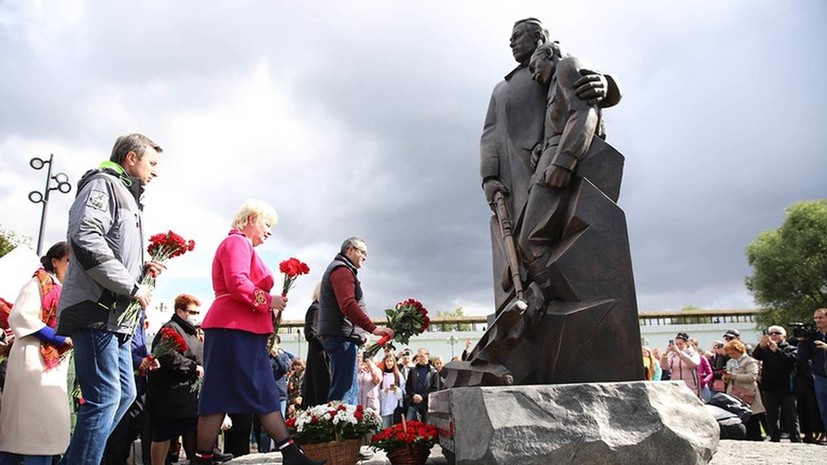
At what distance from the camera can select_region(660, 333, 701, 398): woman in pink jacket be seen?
10641 millimetres

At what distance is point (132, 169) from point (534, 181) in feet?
9.08

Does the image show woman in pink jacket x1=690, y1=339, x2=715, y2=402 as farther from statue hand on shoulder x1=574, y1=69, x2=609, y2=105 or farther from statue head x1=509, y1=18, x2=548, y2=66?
statue hand on shoulder x1=574, y1=69, x2=609, y2=105

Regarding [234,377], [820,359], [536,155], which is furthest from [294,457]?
[820,359]

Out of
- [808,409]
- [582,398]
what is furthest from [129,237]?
[808,409]

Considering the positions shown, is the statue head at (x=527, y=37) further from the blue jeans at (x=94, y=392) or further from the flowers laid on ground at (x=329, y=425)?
the blue jeans at (x=94, y=392)

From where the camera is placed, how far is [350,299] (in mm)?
5270

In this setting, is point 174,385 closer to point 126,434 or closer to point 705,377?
point 126,434

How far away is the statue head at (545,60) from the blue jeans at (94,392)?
3.59 meters

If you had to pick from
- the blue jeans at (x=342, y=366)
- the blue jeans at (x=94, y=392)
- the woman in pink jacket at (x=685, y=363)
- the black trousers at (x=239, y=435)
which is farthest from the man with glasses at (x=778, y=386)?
the blue jeans at (x=94, y=392)

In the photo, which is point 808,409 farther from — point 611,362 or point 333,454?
point 333,454

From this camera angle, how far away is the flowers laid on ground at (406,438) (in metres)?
4.13

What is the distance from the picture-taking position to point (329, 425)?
4203 millimetres

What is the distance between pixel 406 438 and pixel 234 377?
119 cm

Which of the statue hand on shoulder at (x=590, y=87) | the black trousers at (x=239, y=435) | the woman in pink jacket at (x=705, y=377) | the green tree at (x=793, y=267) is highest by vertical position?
the green tree at (x=793, y=267)
